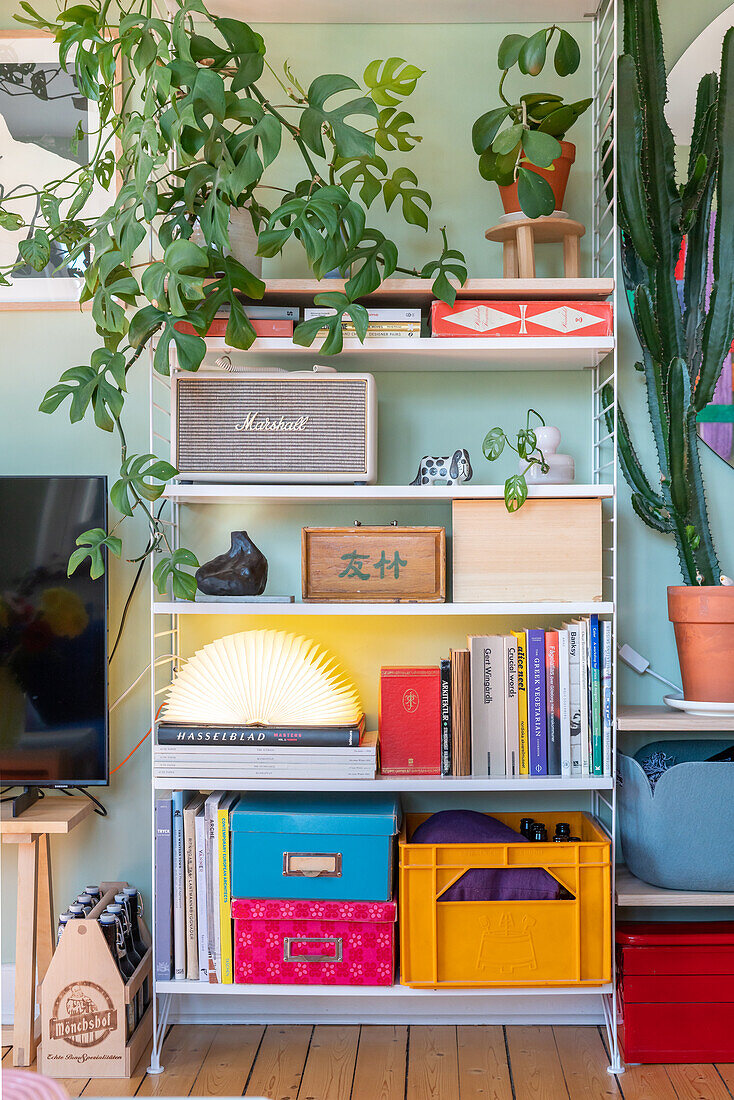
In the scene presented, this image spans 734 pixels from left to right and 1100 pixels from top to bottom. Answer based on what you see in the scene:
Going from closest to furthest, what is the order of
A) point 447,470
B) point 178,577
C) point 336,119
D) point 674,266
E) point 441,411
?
1. point 336,119
2. point 178,577
3. point 447,470
4. point 674,266
5. point 441,411

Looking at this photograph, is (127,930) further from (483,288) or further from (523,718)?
(483,288)

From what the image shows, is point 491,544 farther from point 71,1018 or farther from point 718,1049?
point 71,1018

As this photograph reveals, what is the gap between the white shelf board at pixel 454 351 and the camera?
1.92m

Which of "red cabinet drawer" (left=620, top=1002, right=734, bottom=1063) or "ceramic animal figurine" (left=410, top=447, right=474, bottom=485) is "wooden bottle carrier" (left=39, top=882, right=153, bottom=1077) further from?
"ceramic animal figurine" (left=410, top=447, right=474, bottom=485)

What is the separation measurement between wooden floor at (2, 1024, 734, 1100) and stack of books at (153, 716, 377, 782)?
0.60 metres


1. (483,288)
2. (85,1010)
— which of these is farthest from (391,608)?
(85,1010)

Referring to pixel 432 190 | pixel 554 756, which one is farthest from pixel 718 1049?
pixel 432 190

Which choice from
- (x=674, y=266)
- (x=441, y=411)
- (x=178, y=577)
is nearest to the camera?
(x=178, y=577)

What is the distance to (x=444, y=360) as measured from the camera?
2051 millimetres

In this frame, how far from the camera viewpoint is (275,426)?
1922mm

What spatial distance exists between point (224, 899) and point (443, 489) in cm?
98

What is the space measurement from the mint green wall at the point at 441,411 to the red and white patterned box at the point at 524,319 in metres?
0.27

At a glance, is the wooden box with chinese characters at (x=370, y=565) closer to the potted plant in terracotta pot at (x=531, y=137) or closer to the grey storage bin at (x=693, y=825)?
the grey storage bin at (x=693, y=825)

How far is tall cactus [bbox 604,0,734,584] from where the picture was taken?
2.02 meters
